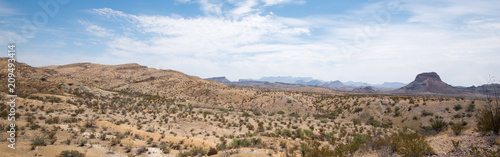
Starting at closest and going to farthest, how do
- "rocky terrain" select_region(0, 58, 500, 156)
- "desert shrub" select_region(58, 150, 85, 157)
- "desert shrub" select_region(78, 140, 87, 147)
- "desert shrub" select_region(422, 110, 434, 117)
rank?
"desert shrub" select_region(58, 150, 85, 157), "rocky terrain" select_region(0, 58, 500, 156), "desert shrub" select_region(78, 140, 87, 147), "desert shrub" select_region(422, 110, 434, 117)

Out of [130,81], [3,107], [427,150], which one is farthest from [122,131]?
[130,81]

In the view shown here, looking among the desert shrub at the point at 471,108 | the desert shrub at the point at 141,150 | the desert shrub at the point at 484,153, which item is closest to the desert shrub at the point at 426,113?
the desert shrub at the point at 471,108

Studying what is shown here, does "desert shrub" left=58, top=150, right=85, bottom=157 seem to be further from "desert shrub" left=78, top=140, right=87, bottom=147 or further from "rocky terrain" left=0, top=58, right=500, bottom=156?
"desert shrub" left=78, top=140, right=87, bottom=147

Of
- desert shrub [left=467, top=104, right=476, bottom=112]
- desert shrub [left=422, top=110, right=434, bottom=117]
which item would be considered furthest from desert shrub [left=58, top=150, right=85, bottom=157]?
desert shrub [left=467, top=104, right=476, bottom=112]

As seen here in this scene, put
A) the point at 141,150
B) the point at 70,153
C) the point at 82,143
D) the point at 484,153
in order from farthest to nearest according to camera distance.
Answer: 1. the point at 141,150
2. the point at 82,143
3. the point at 70,153
4. the point at 484,153

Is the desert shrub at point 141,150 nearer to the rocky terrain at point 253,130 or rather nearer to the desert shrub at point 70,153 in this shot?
the rocky terrain at point 253,130

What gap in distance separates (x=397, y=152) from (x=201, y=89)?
145ft

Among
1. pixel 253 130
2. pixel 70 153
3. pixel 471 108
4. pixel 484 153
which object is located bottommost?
pixel 253 130

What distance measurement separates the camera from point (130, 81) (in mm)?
63781

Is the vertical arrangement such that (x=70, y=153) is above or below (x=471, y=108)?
below

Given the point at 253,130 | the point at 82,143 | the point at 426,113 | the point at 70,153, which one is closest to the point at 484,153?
the point at 253,130

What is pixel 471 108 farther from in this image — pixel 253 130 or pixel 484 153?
pixel 253 130

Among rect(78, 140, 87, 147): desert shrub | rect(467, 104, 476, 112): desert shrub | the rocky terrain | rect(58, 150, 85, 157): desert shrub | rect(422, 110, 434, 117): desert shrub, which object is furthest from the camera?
rect(422, 110, 434, 117): desert shrub

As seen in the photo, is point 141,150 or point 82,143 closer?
point 82,143
